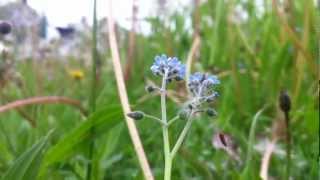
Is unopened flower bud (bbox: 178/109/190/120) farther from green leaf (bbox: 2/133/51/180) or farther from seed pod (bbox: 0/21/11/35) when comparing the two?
seed pod (bbox: 0/21/11/35)

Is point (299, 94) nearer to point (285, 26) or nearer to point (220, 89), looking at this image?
point (285, 26)

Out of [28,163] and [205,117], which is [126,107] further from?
[205,117]

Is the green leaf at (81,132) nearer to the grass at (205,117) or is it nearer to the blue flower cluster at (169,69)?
the grass at (205,117)

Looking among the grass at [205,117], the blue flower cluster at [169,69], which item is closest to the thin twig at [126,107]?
the grass at [205,117]

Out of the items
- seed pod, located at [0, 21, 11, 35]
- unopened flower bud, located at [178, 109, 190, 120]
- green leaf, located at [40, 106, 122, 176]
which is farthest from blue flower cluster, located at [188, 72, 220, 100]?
seed pod, located at [0, 21, 11, 35]

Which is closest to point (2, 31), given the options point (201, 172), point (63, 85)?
point (201, 172)

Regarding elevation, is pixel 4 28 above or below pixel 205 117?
above

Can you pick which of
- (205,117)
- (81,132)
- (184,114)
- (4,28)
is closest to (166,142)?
(184,114)

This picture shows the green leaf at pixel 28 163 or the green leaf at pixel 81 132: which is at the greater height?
the green leaf at pixel 28 163
